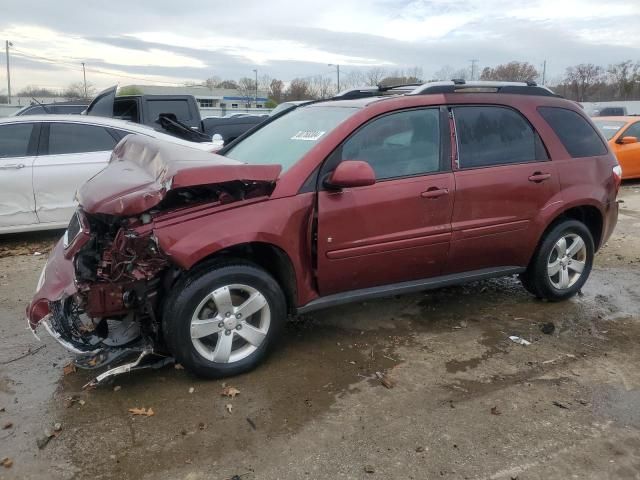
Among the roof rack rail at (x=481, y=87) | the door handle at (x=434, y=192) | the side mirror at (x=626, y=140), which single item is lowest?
the door handle at (x=434, y=192)

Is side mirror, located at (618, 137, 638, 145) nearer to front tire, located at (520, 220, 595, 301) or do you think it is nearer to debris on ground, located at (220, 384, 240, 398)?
front tire, located at (520, 220, 595, 301)

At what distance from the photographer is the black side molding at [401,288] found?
12.3 feet

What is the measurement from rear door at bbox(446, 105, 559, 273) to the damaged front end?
1.56 metres

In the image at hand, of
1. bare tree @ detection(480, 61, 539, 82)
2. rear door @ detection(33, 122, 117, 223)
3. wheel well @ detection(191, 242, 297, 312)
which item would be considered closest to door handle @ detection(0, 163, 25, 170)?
rear door @ detection(33, 122, 117, 223)

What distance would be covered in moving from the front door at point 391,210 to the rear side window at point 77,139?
4129mm

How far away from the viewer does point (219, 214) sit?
332 centimetres

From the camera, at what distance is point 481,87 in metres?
4.35

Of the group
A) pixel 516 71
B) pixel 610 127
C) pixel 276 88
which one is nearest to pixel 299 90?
pixel 276 88

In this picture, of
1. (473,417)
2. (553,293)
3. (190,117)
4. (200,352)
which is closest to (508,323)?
(553,293)

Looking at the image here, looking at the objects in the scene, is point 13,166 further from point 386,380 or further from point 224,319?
point 386,380

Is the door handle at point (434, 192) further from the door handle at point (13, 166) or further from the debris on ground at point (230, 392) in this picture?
the door handle at point (13, 166)

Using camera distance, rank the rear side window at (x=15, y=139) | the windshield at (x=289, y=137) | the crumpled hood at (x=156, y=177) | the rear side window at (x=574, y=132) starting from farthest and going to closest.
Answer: the rear side window at (x=15, y=139)
the rear side window at (x=574, y=132)
the windshield at (x=289, y=137)
the crumpled hood at (x=156, y=177)

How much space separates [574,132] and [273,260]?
2.88m

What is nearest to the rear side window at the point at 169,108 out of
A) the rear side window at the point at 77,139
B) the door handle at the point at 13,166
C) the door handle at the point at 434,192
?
the rear side window at the point at 77,139
